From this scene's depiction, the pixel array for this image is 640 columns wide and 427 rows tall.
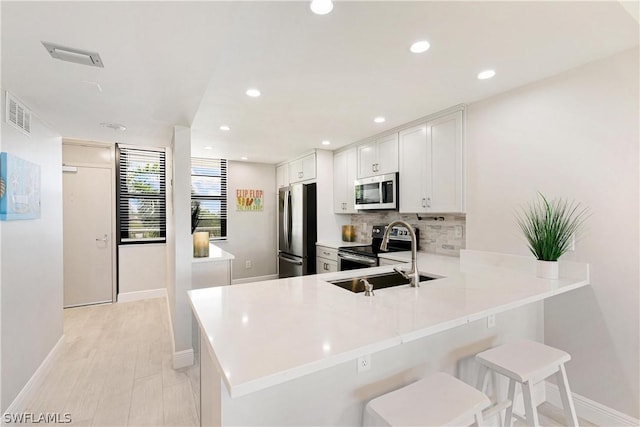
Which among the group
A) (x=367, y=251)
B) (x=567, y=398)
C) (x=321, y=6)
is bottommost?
(x=567, y=398)

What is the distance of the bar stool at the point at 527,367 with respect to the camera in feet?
4.77

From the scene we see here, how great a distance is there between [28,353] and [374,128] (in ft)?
12.0

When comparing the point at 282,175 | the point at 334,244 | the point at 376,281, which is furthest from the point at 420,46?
the point at 282,175

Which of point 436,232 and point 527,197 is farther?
point 436,232

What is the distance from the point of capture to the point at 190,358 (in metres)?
2.67

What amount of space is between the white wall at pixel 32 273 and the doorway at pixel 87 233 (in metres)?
1.63

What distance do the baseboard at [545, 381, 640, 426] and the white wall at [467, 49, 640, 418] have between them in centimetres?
4

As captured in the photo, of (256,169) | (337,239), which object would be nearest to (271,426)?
(337,239)

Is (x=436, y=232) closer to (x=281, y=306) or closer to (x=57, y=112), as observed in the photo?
(x=281, y=306)

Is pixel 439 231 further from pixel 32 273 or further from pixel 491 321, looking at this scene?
pixel 32 273

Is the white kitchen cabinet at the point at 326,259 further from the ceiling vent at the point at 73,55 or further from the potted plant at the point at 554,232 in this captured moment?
the ceiling vent at the point at 73,55

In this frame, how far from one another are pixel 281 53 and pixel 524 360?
217 cm

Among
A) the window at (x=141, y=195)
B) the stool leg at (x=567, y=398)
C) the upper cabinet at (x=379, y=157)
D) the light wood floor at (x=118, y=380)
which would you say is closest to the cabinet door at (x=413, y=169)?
the upper cabinet at (x=379, y=157)

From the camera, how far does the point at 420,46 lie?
1.68m
